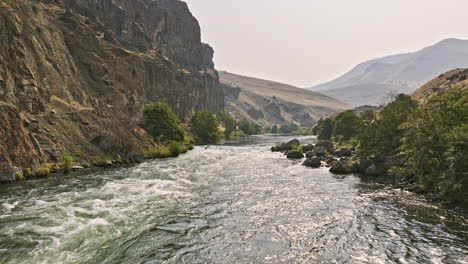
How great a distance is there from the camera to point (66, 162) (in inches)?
1593

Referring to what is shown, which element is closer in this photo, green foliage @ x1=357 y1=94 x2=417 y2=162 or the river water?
the river water

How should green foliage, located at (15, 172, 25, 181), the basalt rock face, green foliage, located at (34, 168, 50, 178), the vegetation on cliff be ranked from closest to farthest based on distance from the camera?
1. the vegetation on cliff
2. the basalt rock face
3. green foliage, located at (15, 172, 25, 181)
4. green foliage, located at (34, 168, 50, 178)

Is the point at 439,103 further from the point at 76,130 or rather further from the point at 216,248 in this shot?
the point at 76,130

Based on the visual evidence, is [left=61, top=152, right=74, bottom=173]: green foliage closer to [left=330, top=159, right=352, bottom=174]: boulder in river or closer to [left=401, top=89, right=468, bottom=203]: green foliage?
[left=330, top=159, right=352, bottom=174]: boulder in river

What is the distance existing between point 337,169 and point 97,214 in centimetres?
3403

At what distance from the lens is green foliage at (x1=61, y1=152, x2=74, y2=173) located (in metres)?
40.0

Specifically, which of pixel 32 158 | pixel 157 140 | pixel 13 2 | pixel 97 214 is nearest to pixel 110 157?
pixel 32 158

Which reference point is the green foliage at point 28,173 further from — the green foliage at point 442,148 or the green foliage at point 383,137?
the green foliage at point 383,137

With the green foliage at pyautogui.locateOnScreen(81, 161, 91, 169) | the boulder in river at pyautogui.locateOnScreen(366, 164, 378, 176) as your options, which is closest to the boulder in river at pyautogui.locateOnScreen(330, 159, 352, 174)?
the boulder in river at pyautogui.locateOnScreen(366, 164, 378, 176)

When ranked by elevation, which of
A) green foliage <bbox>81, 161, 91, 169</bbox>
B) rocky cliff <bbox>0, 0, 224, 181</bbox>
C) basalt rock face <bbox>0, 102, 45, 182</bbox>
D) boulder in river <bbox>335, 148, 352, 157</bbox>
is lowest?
boulder in river <bbox>335, 148, 352, 157</bbox>

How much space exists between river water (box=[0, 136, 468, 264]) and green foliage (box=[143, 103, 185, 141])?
130ft

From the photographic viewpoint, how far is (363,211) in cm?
2436

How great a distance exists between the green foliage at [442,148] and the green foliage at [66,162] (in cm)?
4298

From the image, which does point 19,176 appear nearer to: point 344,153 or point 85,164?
point 85,164
